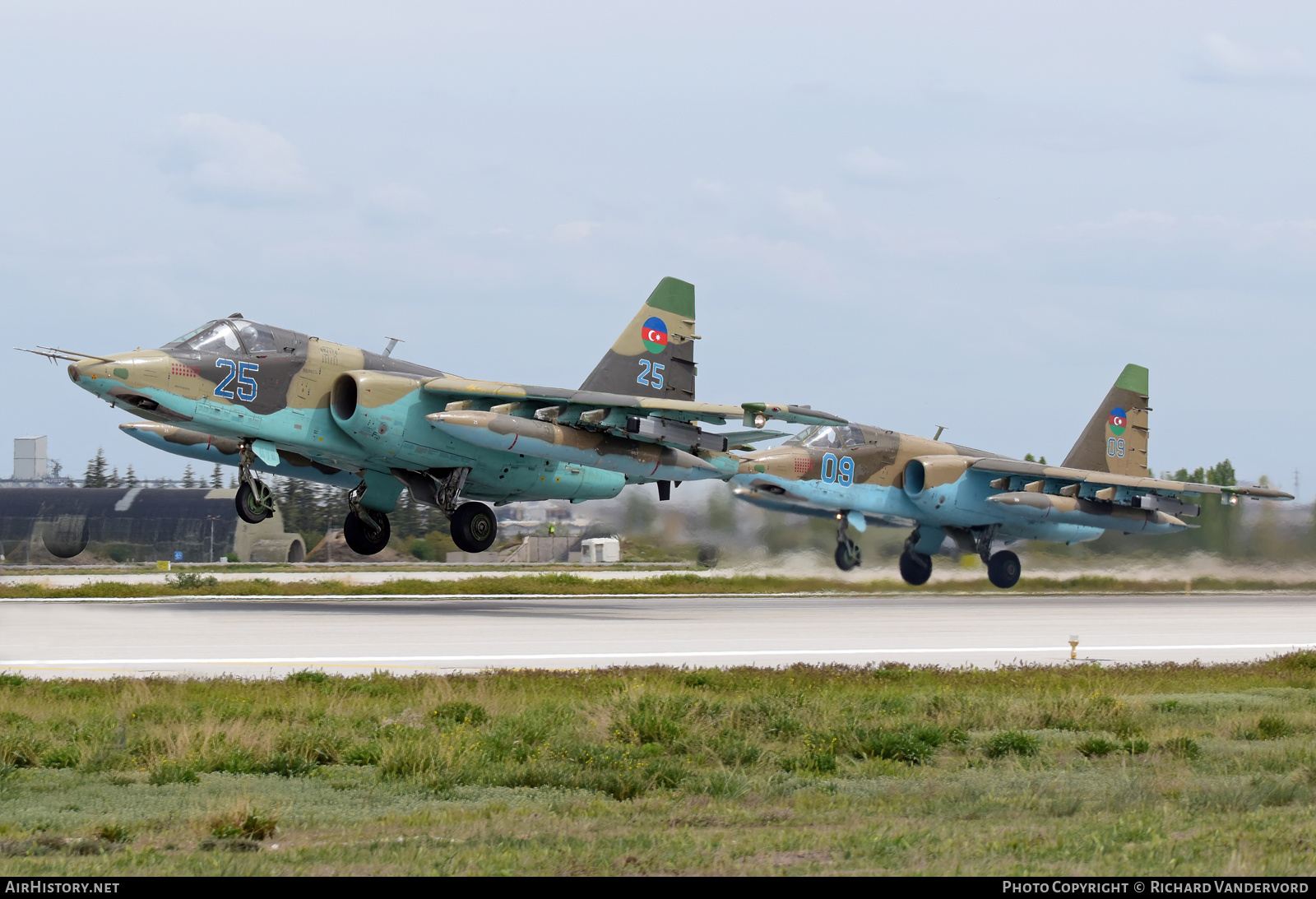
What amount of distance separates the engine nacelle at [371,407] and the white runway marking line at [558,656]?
9427mm

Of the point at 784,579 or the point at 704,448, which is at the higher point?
the point at 704,448

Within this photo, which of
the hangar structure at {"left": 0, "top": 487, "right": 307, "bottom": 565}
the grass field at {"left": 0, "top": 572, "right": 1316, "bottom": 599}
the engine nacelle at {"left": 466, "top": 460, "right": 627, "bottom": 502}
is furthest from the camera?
the hangar structure at {"left": 0, "top": 487, "right": 307, "bottom": 565}

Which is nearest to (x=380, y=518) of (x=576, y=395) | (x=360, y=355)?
(x=360, y=355)

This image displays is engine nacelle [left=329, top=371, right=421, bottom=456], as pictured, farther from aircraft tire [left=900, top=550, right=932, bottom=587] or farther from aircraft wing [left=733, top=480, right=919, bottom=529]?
aircraft tire [left=900, top=550, right=932, bottom=587]

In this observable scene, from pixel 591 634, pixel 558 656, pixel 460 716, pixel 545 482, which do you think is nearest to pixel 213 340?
pixel 545 482

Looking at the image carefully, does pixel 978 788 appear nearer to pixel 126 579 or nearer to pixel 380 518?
pixel 380 518

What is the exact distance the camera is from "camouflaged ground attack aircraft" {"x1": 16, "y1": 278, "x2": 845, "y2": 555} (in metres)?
23.8

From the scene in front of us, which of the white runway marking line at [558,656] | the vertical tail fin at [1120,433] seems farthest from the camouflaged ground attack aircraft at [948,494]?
the white runway marking line at [558,656]

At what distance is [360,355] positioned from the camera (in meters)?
26.1

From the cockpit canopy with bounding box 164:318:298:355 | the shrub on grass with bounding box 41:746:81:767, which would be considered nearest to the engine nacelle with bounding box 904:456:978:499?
the cockpit canopy with bounding box 164:318:298:355

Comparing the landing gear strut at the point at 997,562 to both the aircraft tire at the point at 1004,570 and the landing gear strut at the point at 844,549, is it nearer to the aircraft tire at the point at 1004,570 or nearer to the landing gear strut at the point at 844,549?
the aircraft tire at the point at 1004,570

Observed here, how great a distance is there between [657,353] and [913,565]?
34.1 ft

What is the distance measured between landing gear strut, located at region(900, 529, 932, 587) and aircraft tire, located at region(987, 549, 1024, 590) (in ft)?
6.08
